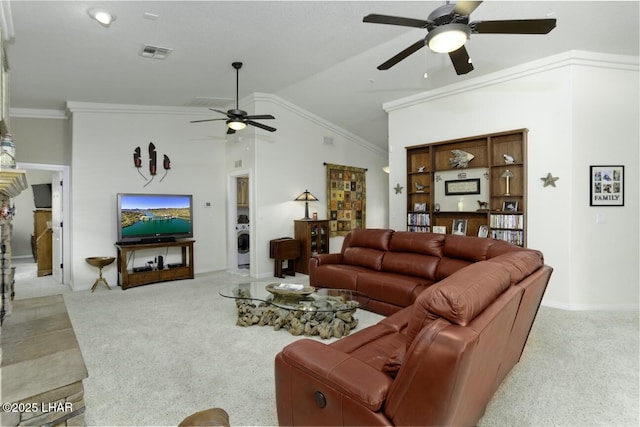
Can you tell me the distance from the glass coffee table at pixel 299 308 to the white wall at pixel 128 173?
3150 mm

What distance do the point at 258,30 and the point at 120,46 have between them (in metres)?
1.55

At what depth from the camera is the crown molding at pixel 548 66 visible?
3.96m

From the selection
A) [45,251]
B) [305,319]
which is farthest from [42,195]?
[305,319]

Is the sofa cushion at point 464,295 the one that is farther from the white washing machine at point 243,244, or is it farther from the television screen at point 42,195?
the television screen at point 42,195

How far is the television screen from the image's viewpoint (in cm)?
712

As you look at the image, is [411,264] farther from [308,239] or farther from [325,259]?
[308,239]

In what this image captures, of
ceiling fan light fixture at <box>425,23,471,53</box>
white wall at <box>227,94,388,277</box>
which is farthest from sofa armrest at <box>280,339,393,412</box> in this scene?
white wall at <box>227,94,388,277</box>

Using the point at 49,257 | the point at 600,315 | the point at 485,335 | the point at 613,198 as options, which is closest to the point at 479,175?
the point at 613,198

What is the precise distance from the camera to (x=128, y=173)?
5719mm

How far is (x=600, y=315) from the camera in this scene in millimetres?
3781

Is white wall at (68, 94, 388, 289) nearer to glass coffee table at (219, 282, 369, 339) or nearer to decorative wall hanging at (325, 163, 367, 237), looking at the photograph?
decorative wall hanging at (325, 163, 367, 237)

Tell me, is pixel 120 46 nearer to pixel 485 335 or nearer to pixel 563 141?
pixel 485 335

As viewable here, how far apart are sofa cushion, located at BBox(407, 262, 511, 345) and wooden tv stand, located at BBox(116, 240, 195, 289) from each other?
5168 millimetres

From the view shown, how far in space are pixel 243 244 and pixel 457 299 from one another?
6.10m
